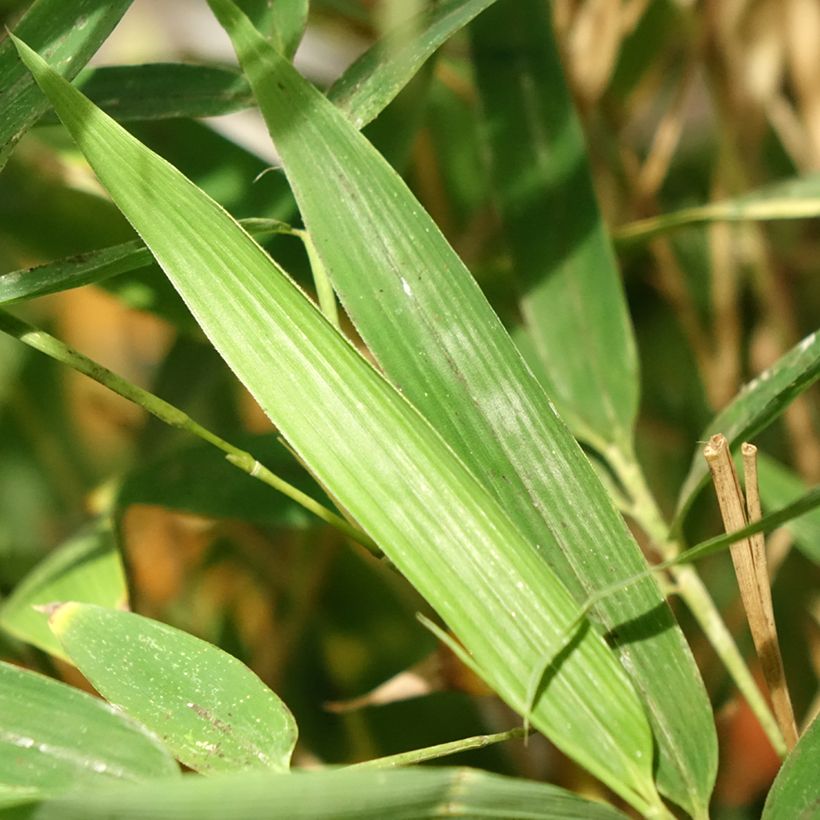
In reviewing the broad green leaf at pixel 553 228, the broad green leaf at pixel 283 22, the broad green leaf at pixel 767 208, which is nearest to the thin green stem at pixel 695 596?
the broad green leaf at pixel 553 228

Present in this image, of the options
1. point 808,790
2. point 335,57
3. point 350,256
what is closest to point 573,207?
point 350,256

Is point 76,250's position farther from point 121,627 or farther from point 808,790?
point 808,790

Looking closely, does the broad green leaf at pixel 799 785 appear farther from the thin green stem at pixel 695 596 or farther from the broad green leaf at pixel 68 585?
the broad green leaf at pixel 68 585

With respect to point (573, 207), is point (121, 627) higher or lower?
lower

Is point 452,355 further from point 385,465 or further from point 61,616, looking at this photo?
point 61,616

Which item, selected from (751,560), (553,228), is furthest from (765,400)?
(553,228)

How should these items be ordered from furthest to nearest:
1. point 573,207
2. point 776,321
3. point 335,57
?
point 335,57 < point 776,321 < point 573,207

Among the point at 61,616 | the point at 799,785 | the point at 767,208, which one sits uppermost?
the point at 767,208

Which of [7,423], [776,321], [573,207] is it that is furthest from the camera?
[7,423]

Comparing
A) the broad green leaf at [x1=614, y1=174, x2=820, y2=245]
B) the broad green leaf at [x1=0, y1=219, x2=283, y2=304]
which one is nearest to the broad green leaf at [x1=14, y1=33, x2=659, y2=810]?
the broad green leaf at [x1=0, y1=219, x2=283, y2=304]
